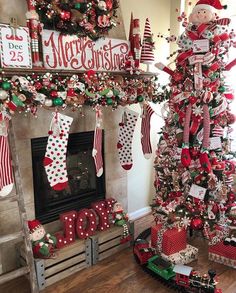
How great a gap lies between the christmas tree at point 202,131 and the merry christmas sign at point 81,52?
1.51 ft

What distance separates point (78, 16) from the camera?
2414mm

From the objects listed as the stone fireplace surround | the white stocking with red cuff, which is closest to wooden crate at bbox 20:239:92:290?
the stone fireplace surround

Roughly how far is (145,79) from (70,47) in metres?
0.82

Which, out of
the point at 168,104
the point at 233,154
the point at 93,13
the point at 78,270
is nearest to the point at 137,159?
the point at 168,104

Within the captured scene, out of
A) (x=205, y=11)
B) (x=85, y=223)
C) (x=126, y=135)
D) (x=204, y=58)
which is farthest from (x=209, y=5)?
(x=85, y=223)

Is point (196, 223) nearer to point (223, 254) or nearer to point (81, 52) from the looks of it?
point (223, 254)

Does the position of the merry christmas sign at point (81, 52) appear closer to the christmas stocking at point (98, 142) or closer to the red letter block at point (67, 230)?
the christmas stocking at point (98, 142)

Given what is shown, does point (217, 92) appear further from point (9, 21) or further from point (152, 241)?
point (9, 21)

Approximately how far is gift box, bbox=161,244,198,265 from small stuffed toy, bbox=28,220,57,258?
41.0 inches

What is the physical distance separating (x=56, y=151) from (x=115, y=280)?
1.23 metres

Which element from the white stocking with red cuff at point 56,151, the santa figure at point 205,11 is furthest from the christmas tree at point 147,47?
the white stocking with red cuff at point 56,151

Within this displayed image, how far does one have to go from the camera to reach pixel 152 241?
2941mm

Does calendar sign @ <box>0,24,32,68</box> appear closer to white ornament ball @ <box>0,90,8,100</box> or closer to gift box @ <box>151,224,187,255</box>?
white ornament ball @ <box>0,90,8,100</box>

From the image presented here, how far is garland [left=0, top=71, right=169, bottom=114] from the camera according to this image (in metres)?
2.10
